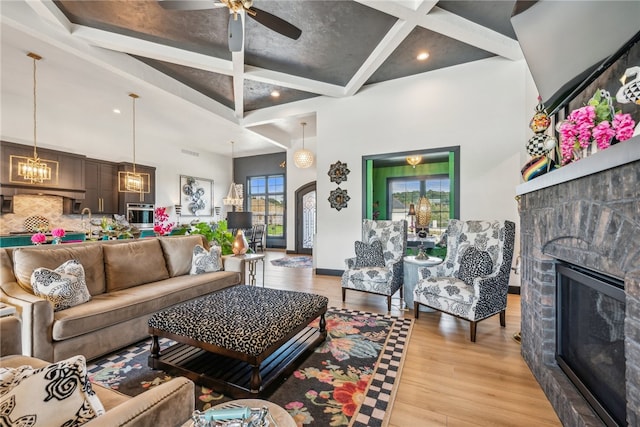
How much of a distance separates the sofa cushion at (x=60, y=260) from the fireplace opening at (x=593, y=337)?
365 cm

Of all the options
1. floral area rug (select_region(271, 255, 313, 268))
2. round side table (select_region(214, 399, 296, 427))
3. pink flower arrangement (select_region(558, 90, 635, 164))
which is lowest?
floral area rug (select_region(271, 255, 313, 268))

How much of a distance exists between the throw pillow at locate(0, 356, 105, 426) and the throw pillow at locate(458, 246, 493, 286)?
298 centimetres

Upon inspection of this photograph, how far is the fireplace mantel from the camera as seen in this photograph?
1.03 m

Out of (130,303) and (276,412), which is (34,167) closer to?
(130,303)

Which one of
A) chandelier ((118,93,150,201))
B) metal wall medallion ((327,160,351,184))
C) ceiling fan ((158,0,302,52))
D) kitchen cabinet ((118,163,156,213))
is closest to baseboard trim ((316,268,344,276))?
metal wall medallion ((327,160,351,184))

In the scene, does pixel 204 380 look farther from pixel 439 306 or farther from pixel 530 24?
pixel 530 24

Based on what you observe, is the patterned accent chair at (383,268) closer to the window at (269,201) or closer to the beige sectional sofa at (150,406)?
the beige sectional sofa at (150,406)

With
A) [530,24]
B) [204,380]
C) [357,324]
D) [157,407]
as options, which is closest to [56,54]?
[204,380]

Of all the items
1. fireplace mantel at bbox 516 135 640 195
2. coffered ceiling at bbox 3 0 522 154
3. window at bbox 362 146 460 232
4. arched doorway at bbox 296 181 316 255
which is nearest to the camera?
fireplace mantel at bbox 516 135 640 195

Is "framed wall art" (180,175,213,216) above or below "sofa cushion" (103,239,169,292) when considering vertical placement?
above

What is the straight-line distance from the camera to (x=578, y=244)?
150 cm

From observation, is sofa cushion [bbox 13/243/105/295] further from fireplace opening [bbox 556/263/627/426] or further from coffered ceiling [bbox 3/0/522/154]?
fireplace opening [bbox 556/263/627/426]

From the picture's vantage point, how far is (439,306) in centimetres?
278

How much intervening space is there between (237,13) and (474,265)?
11.3 ft
